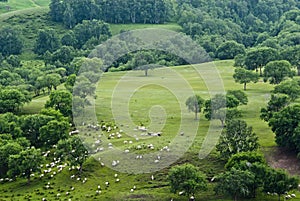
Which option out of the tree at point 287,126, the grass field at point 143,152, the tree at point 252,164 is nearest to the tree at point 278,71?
the grass field at point 143,152

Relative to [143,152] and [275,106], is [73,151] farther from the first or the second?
[275,106]

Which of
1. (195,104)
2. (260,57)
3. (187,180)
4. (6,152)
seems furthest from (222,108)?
(260,57)

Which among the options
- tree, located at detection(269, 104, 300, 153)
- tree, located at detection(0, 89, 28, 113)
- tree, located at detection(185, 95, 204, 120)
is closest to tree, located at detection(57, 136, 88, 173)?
tree, located at detection(185, 95, 204, 120)

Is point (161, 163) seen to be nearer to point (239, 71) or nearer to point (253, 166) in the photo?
point (253, 166)

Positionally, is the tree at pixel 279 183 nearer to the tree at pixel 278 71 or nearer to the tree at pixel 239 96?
the tree at pixel 239 96

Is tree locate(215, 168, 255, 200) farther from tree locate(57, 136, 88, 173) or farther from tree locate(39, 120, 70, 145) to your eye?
tree locate(39, 120, 70, 145)

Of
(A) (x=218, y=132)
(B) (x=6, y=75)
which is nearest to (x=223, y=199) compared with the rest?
(A) (x=218, y=132)
